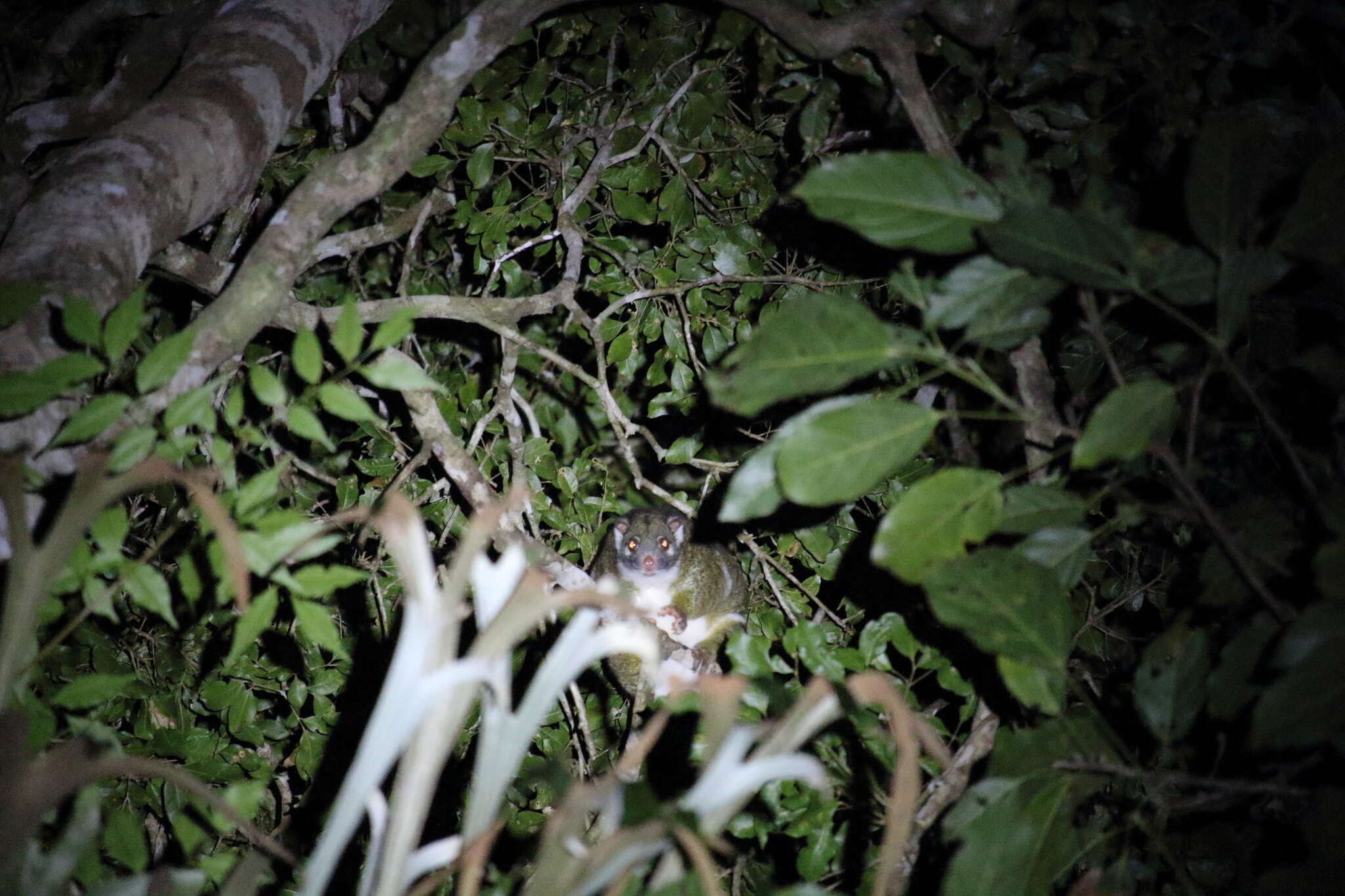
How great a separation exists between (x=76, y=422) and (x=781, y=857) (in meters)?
2.40

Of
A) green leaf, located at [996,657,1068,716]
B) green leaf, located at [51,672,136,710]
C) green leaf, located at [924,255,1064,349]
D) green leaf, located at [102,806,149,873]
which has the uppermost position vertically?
green leaf, located at [924,255,1064,349]

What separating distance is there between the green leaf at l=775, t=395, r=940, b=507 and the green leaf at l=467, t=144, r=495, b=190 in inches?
72.6

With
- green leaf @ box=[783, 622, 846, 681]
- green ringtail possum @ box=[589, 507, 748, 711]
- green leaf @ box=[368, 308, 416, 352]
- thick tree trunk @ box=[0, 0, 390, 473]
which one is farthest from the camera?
green ringtail possum @ box=[589, 507, 748, 711]

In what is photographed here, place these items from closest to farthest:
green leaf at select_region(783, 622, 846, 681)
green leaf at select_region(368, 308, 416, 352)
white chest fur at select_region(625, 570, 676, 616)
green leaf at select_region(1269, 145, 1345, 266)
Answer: green leaf at select_region(1269, 145, 1345, 266), green leaf at select_region(368, 308, 416, 352), green leaf at select_region(783, 622, 846, 681), white chest fur at select_region(625, 570, 676, 616)

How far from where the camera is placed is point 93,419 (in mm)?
1256

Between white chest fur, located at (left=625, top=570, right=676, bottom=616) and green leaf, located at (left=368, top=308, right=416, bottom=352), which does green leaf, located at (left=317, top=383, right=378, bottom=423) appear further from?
white chest fur, located at (left=625, top=570, right=676, bottom=616)

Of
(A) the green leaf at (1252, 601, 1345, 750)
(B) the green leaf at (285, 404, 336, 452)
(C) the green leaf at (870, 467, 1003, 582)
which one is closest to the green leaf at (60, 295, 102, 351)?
(B) the green leaf at (285, 404, 336, 452)

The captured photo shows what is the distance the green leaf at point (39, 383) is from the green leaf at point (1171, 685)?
1925mm

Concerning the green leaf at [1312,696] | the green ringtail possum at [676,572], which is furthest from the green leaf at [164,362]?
the green ringtail possum at [676,572]

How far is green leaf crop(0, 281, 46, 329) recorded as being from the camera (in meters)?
1.26

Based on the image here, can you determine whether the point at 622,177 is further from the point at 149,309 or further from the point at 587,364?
the point at 149,309

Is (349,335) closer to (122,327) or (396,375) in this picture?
(396,375)

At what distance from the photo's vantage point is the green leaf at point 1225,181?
1222mm

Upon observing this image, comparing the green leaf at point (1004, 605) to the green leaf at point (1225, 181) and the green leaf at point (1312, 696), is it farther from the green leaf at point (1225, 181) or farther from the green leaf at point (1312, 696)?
the green leaf at point (1225, 181)
